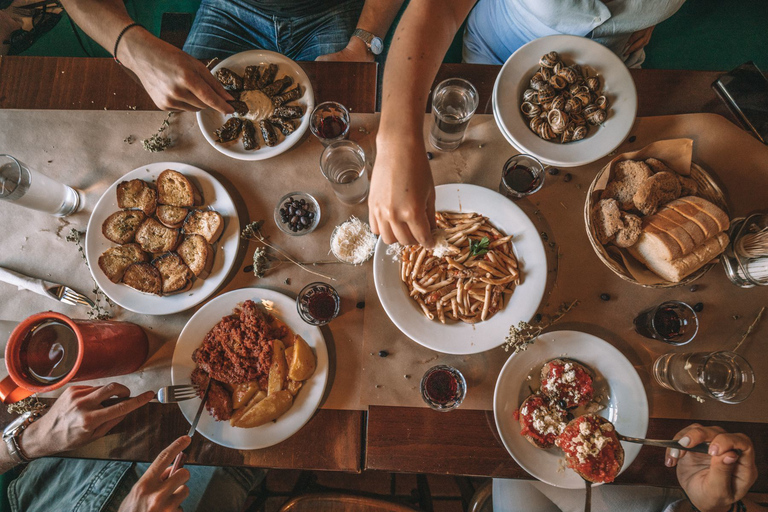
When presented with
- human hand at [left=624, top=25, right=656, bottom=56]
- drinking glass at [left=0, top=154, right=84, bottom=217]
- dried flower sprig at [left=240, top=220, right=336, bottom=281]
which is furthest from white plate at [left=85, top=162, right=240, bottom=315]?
human hand at [left=624, top=25, right=656, bottom=56]

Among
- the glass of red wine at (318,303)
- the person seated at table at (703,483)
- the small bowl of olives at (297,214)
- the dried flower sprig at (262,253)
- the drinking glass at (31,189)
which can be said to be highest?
the drinking glass at (31,189)

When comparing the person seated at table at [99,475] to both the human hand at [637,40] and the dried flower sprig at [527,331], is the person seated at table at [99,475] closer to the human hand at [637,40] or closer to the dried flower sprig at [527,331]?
the dried flower sprig at [527,331]

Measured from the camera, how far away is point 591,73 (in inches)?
65.7

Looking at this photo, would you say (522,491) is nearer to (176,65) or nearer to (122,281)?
(122,281)

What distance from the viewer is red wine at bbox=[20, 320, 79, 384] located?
1452 millimetres

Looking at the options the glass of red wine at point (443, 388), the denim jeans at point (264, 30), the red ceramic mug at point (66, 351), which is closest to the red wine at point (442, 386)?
the glass of red wine at point (443, 388)

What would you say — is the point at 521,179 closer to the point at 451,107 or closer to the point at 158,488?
the point at 451,107

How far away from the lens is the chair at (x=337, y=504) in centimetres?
201

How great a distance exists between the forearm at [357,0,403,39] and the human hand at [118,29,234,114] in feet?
3.30

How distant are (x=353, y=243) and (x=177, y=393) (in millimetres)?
926

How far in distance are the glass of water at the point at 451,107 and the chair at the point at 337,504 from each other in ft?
5.91

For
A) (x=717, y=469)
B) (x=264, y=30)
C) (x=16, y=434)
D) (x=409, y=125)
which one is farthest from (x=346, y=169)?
(x=717, y=469)

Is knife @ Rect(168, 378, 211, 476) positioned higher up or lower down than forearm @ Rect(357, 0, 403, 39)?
lower down

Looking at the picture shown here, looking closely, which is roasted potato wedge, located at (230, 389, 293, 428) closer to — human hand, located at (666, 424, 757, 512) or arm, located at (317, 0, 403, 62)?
human hand, located at (666, 424, 757, 512)
